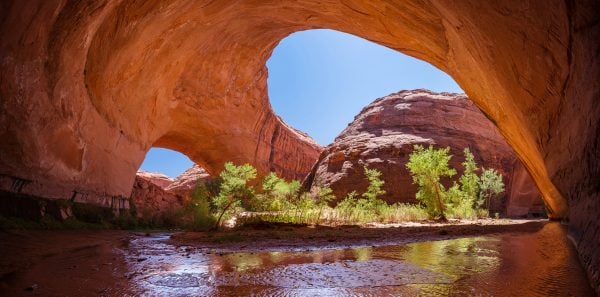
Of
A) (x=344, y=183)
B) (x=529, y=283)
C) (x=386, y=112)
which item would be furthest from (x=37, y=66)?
(x=386, y=112)

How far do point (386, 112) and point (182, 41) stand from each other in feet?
68.2

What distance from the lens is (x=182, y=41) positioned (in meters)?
12.7

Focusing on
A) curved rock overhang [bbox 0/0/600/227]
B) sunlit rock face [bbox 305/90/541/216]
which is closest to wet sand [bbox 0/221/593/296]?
curved rock overhang [bbox 0/0/600/227]

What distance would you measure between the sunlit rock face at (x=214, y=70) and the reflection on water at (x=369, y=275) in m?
0.35

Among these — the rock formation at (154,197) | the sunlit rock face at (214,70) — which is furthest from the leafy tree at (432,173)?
the rock formation at (154,197)

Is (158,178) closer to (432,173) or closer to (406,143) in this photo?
(406,143)

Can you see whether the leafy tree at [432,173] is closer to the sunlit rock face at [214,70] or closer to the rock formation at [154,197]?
the sunlit rock face at [214,70]

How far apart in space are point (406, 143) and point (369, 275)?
2438 centimetres

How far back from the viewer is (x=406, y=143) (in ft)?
86.2

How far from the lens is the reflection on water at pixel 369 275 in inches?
95.5

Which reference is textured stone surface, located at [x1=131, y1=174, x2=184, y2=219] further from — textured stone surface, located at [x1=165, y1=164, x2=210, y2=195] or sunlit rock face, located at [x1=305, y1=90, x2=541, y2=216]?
textured stone surface, located at [x1=165, y1=164, x2=210, y2=195]

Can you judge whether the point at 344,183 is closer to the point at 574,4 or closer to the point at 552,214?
the point at 552,214

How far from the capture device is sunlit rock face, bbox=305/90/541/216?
83.3 feet

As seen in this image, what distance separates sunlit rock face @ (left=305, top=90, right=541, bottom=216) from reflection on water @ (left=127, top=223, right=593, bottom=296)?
21.0 m
